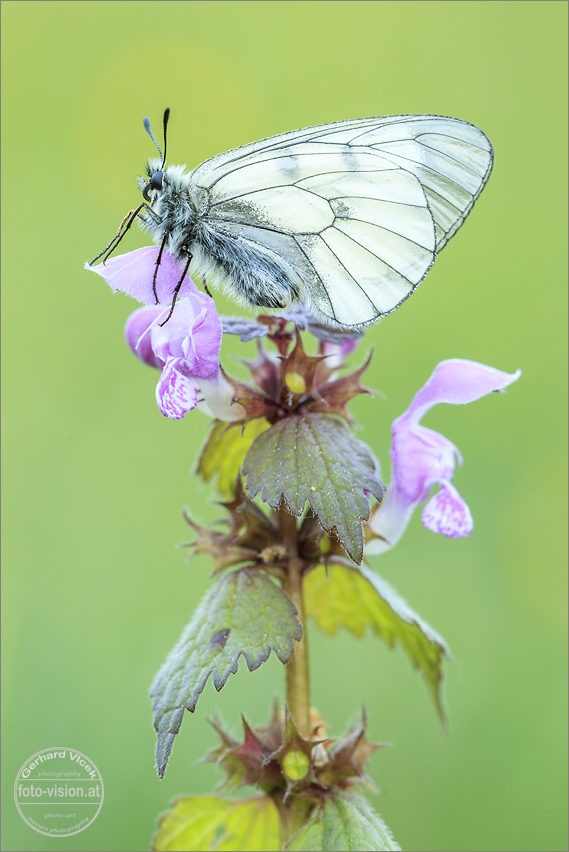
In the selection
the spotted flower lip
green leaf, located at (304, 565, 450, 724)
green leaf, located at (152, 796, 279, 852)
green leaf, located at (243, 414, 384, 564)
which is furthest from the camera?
green leaf, located at (304, 565, 450, 724)

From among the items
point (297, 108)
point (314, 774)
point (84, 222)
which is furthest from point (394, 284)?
point (297, 108)

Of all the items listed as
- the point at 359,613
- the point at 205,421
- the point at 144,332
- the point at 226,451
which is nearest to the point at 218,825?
the point at 359,613

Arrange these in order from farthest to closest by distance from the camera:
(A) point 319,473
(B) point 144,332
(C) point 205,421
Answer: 1. (C) point 205,421
2. (B) point 144,332
3. (A) point 319,473

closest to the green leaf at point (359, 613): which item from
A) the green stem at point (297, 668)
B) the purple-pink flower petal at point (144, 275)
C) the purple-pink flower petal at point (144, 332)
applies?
the green stem at point (297, 668)

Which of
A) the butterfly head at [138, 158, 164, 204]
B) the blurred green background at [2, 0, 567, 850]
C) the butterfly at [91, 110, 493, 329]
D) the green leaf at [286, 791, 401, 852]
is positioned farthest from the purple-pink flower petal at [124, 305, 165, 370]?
the blurred green background at [2, 0, 567, 850]

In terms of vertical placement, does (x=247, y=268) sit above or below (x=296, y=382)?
above

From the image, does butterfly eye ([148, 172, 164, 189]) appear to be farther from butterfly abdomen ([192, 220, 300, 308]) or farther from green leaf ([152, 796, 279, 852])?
green leaf ([152, 796, 279, 852])

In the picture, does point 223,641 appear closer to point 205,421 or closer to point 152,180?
point 152,180
